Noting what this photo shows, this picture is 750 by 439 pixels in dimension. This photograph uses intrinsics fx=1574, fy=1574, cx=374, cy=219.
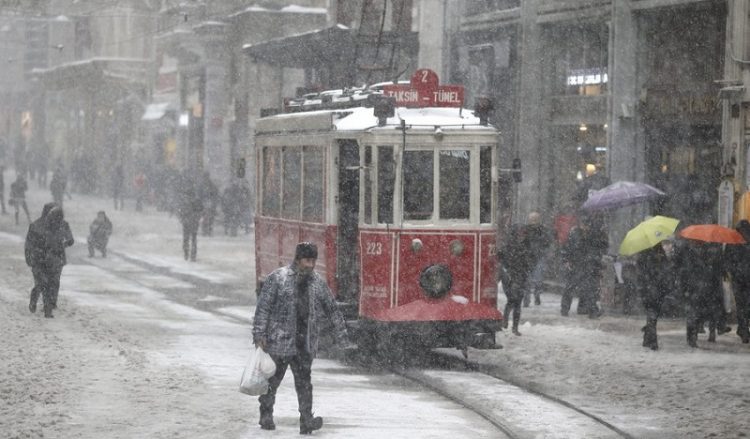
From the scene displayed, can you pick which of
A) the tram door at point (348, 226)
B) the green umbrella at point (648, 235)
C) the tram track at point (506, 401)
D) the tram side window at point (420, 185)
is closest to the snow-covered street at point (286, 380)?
the tram track at point (506, 401)

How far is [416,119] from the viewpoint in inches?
691

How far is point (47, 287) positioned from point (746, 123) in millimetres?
10613

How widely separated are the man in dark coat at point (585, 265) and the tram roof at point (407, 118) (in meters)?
5.92

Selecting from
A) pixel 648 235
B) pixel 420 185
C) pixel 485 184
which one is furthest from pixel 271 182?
pixel 648 235

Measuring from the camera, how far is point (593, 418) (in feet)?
45.8

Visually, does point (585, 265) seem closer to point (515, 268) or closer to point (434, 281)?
point (515, 268)

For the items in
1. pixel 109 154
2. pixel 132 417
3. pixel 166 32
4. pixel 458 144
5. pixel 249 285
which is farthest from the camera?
pixel 109 154

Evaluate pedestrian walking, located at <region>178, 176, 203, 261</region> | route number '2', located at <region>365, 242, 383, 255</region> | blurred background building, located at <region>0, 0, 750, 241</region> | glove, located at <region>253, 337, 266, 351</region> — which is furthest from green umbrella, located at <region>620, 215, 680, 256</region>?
pedestrian walking, located at <region>178, 176, 203, 261</region>

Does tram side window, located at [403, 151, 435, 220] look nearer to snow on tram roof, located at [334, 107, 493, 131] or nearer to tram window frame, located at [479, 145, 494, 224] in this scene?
snow on tram roof, located at [334, 107, 493, 131]

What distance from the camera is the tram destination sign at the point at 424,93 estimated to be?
58.2 ft

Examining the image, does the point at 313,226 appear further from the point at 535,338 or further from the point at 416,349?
the point at 535,338

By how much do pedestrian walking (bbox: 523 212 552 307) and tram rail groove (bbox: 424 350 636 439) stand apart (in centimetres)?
347

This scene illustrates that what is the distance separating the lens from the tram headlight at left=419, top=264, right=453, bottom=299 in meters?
17.2

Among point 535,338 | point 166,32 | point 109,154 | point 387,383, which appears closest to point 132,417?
point 387,383
